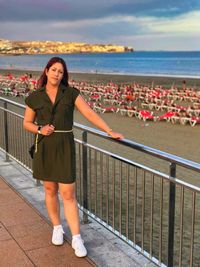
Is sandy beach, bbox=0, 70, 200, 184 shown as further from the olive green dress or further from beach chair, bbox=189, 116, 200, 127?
the olive green dress

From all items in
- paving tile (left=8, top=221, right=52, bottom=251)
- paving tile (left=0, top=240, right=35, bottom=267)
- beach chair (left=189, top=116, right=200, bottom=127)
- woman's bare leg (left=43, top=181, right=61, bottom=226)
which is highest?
woman's bare leg (left=43, top=181, right=61, bottom=226)

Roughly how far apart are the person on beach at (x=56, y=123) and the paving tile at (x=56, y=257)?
86 mm

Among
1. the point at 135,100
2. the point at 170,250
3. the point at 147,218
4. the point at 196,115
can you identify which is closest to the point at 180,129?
the point at 196,115

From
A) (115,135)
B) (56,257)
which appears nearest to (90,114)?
(115,135)

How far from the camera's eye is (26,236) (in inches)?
180

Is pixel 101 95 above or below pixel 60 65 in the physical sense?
below

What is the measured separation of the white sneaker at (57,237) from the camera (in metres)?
4.31

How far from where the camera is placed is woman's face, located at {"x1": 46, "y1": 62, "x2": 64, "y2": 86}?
12.6 ft

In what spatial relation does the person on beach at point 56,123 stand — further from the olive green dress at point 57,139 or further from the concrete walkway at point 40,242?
the concrete walkway at point 40,242

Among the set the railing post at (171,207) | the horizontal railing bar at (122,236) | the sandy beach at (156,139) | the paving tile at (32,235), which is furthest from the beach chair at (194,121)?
the railing post at (171,207)

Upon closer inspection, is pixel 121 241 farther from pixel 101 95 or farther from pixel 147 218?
pixel 101 95

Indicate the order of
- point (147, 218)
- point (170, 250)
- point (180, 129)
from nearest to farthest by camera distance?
point (170, 250) < point (147, 218) < point (180, 129)

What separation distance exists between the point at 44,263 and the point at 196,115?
17.3 m

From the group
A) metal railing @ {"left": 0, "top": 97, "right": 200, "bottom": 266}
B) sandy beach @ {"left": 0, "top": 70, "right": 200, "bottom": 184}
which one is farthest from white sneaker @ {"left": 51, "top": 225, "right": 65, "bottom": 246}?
sandy beach @ {"left": 0, "top": 70, "right": 200, "bottom": 184}
